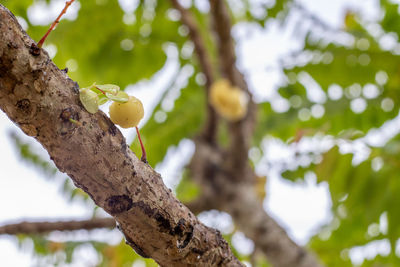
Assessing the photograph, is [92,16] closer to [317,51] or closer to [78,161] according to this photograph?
[317,51]

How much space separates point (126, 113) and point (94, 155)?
0.10 meters

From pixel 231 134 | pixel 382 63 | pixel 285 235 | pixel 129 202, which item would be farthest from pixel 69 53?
pixel 129 202

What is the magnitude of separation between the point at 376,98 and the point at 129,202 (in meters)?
2.01

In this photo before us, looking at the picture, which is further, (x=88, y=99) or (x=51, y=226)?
(x=51, y=226)

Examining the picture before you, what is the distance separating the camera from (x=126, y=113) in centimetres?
75

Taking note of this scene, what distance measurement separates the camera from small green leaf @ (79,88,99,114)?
663mm

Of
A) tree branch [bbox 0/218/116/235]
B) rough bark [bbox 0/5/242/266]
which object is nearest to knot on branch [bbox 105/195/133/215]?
rough bark [bbox 0/5/242/266]

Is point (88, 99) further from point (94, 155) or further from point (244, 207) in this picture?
point (244, 207)

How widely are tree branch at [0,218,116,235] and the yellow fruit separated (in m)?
1.26

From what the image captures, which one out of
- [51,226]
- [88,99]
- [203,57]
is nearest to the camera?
[88,99]

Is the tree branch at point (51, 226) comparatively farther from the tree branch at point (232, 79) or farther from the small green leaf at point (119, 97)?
the small green leaf at point (119, 97)

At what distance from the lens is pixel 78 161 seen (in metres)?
0.68

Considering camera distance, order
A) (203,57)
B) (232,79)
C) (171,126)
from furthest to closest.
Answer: (171,126) → (232,79) → (203,57)

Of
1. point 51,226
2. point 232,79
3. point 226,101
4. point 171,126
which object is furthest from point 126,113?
point 171,126
